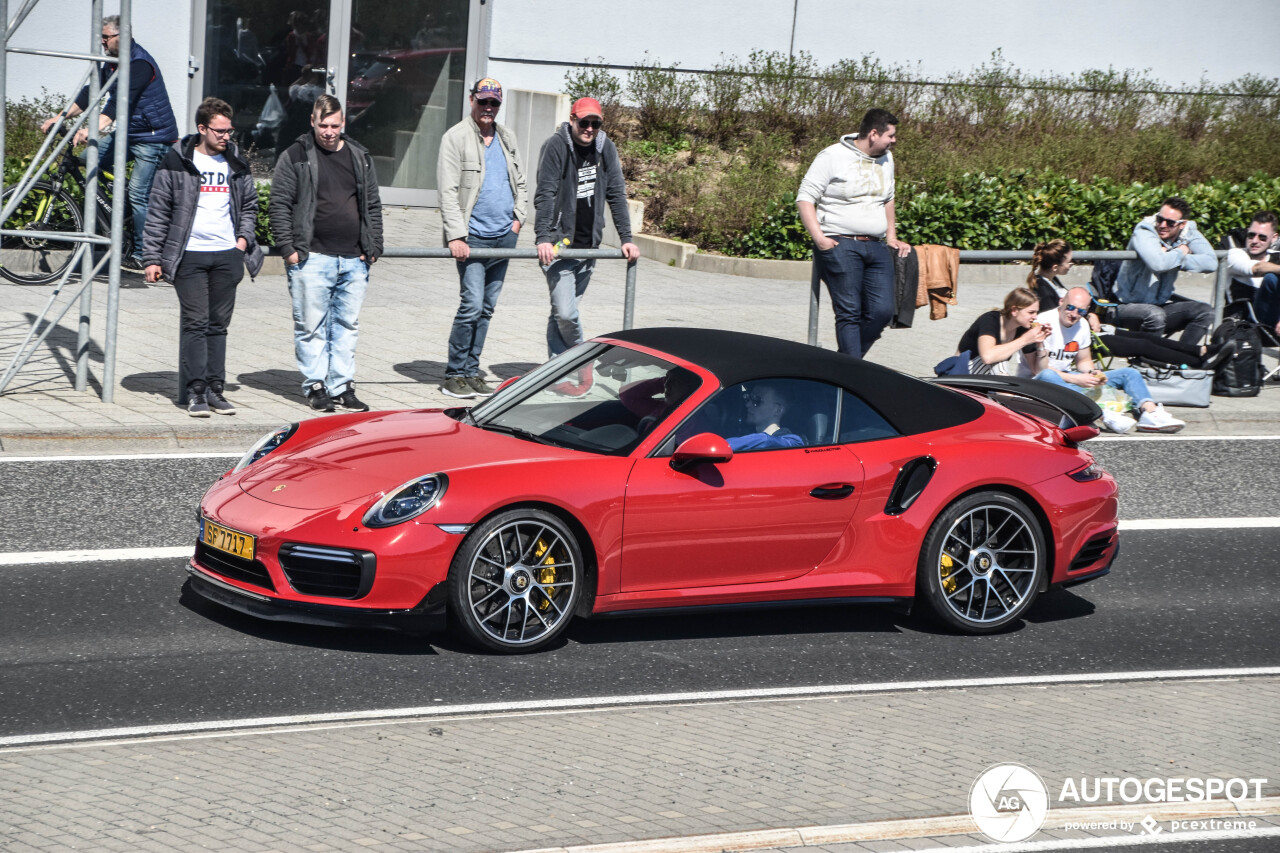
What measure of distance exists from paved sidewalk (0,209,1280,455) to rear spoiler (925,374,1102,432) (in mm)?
4290

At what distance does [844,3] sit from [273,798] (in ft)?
64.5

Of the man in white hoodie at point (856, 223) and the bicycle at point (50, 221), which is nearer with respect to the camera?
the man in white hoodie at point (856, 223)

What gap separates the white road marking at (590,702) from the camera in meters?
5.56

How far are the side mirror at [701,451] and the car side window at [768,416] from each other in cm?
9

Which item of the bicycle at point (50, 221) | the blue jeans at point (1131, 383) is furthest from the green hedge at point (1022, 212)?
the bicycle at point (50, 221)

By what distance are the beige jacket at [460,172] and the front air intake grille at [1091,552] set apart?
220 inches

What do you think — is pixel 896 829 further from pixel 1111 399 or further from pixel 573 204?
pixel 1111 399

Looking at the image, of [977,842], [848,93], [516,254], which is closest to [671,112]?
[848,93]

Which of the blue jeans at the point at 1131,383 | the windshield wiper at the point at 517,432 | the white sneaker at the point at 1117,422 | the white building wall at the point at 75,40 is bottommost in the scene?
the white sneaker at the point at 1117,422

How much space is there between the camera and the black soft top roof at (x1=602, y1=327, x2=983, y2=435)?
721cm

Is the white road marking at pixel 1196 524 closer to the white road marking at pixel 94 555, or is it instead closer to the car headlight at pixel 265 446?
the car headlight at pixel 265 446

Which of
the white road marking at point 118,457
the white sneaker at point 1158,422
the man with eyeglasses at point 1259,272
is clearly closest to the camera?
the white road marking at point 118,457

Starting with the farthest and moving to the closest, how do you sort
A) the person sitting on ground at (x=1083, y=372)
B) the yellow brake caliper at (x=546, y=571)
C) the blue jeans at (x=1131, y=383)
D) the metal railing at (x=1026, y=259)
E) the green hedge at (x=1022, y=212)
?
1. the green hedge at (x=1022, y=212)
2. the metal railing at (x=1026, y=259)
3. the blue jeans at (x=1131, y=383)
4. the person sitting on ground at (x=1083, y=372)
5. the yellow brake caliper at (x=546, y=571)

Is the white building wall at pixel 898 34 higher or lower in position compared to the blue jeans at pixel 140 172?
higher
